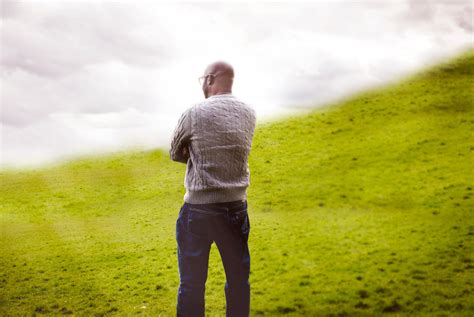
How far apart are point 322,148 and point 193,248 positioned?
2177 centimetres

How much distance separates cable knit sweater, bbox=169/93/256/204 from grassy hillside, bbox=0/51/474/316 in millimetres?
4727

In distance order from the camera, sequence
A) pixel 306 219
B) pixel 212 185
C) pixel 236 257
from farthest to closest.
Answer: pixel 306 219
pixel 236 257
pixel 212 185

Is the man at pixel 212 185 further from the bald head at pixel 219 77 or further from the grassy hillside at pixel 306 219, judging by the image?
the grassy hillside at pixel 306 219

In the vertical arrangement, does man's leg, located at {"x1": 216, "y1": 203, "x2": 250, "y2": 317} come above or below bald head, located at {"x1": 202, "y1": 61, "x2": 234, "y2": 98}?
below

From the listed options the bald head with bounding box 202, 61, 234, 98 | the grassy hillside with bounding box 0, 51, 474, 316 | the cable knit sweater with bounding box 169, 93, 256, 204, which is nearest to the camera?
the cable knit sweater with bounding box 169, 93, 256, 204

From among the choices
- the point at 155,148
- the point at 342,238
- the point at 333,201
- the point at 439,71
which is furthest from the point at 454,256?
the point at 439,71

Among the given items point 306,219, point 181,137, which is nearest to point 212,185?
point 181,137

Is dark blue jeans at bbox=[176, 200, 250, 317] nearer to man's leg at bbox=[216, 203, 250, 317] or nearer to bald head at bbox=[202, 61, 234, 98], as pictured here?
man's leg at bbox=[216, 203, 250, 317]

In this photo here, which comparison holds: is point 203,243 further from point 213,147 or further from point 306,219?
point 306,219

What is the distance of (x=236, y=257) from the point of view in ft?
12.9

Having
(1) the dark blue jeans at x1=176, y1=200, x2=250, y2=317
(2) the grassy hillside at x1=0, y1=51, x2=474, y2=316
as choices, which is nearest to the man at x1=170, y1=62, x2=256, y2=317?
(1) the dark blue jeans at x1=176, y1=200, x2=250, y2=317

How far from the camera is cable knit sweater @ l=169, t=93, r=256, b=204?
12.2 ft

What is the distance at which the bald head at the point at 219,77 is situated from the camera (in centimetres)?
398

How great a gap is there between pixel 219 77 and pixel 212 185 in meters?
0.97
